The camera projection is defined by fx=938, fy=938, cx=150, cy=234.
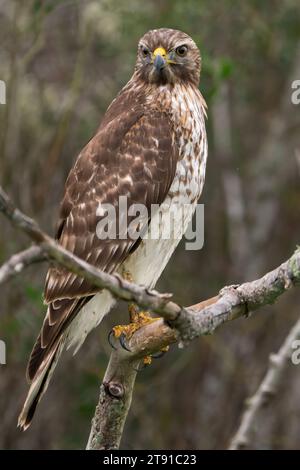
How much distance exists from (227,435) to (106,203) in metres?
3.34

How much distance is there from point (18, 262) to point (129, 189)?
6.84 ft

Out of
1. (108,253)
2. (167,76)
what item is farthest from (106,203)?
(167,76)

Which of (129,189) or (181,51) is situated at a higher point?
(181,51)

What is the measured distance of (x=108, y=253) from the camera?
4410 mm

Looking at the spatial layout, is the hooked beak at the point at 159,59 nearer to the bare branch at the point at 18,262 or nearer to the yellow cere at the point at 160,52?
the yellow cere at the point at 160,52

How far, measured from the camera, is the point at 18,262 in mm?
2471

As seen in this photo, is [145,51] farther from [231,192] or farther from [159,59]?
[231,192]

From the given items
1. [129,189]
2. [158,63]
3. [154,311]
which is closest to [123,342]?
[129,189]

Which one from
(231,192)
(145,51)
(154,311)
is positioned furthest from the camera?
(231,192)

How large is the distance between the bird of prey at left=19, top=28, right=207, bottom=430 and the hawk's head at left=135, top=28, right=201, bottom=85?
0.02 m

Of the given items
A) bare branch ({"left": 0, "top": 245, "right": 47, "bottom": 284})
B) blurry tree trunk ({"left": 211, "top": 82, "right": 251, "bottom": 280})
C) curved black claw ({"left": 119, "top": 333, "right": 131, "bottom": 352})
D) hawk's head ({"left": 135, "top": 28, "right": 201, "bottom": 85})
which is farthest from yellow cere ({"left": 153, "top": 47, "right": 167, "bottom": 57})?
blurry tree trunk ({"left": 211, "top": 82, "right": 251, "bottom": 280})

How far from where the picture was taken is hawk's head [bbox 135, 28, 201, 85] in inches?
189
